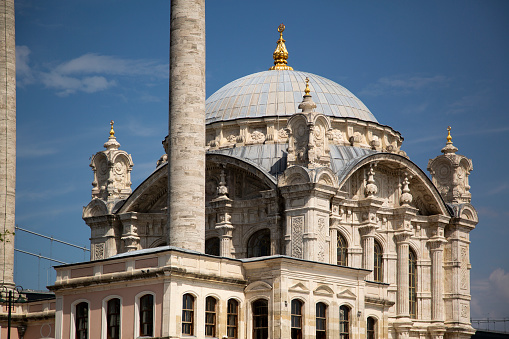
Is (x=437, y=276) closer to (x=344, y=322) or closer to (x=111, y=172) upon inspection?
(x=344, y=322)

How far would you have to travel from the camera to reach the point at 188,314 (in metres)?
38.0

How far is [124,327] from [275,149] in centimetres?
1701

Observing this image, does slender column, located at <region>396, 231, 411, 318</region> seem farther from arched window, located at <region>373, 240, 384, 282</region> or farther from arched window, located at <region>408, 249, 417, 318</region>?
arched window, located at <region>408, 249, 417, 318</region>

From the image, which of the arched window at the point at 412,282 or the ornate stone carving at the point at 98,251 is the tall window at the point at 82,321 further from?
the arched window at the point at 412,282

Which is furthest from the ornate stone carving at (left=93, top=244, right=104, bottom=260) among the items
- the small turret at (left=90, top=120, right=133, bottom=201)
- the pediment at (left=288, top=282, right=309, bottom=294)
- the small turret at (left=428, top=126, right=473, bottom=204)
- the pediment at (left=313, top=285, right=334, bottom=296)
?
the small turret at (left=428, top=126, right=473, bottom=204)

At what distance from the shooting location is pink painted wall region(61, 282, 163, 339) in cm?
3750

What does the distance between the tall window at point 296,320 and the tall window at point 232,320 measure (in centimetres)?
231

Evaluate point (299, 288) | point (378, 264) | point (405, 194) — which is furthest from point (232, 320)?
point (405, 194)

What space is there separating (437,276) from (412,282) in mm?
1667

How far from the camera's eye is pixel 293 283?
131ft

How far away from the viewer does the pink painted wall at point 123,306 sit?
37500mm

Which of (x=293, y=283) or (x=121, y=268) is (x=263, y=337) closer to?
(x=293, y=283)

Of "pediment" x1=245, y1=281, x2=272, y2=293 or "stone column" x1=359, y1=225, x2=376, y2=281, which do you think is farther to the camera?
"stone column" x1=359, y1=225, x2=376, y2=281

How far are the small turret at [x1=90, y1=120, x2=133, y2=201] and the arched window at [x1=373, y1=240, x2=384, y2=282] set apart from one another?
47.6ft
